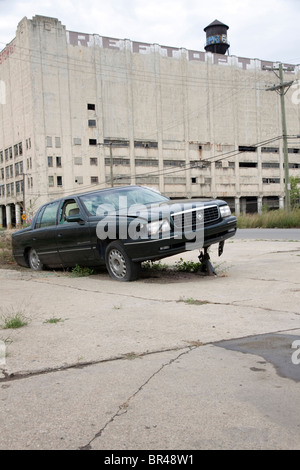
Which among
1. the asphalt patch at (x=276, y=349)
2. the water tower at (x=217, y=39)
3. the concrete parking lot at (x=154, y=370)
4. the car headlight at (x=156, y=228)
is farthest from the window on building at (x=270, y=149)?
the asphalt patch at (x=276, y=349)

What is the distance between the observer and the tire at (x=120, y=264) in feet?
25.3

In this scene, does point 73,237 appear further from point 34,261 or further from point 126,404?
point 126,404

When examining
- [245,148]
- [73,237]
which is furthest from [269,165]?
[73,237]

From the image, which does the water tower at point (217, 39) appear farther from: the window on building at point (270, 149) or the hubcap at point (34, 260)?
the hubcap at point (34, 260)

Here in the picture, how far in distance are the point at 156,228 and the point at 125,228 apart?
0.57 meters

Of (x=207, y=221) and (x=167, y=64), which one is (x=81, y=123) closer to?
(x=167, y=64)

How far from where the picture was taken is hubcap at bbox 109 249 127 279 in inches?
310

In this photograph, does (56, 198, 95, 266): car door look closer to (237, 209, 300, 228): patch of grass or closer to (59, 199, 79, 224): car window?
(59, 199, 79, 224): car window

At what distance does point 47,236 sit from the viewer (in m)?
9.45

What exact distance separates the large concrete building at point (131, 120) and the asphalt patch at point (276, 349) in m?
58.3

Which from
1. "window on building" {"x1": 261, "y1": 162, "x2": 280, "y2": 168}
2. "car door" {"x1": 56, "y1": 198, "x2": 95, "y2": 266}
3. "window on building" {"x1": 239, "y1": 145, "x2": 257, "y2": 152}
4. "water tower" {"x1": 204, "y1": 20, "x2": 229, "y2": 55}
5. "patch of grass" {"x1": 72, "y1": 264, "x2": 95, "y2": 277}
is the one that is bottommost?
"patch of grass" {"x1": 72, "y1": 264, "x2": 95, "y2": 277}

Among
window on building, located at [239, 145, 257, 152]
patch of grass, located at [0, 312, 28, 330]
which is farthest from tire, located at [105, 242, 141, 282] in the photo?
window on building, located at [239, 145, 257, 152]
